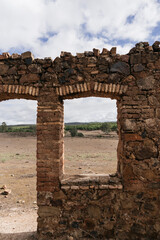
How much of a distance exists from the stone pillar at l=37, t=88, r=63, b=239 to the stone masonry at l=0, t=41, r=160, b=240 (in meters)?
0.02

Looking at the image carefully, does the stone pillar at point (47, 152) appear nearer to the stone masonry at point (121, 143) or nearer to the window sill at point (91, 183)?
the stone masonry at point (121, 143)

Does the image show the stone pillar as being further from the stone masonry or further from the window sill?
the window sill

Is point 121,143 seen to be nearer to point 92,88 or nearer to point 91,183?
point 91,183

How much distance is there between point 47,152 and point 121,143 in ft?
5.07

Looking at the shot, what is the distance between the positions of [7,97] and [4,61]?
0.79m

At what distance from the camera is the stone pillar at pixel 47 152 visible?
135 inches

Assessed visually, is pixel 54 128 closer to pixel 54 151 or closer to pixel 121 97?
pixel 54 151

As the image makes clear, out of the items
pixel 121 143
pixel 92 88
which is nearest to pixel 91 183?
pixel 121 143

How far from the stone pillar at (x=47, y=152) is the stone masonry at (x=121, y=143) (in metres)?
0.02

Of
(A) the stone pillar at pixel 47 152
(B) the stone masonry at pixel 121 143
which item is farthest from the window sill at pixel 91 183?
(A) the stone pillar at pixel 47 152

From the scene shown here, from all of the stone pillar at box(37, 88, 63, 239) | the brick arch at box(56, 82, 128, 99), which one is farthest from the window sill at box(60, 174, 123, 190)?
the brick arch at box(56, 82, 128, 99)

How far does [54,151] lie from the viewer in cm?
348

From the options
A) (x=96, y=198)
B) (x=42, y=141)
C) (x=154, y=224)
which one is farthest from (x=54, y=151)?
(x=154, y=224)

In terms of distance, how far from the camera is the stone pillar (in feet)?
11.3
